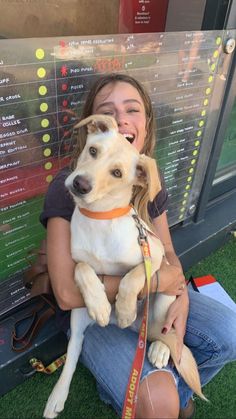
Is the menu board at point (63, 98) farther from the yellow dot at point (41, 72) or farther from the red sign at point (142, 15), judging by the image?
the red sign at point (142, 15)

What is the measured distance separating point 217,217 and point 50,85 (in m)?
1.78

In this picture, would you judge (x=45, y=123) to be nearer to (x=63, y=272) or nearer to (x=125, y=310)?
(x=63, y=272)

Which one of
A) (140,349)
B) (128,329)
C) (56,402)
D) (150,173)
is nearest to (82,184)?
(150,173)

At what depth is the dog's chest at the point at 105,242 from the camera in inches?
52.8

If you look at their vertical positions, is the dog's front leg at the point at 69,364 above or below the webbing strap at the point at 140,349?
below

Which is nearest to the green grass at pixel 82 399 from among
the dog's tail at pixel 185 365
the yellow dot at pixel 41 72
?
the dog's tail at pixel 185 365

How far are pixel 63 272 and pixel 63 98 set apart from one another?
73cm

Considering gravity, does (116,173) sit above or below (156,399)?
above

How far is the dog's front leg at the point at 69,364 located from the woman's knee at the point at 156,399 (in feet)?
1.00

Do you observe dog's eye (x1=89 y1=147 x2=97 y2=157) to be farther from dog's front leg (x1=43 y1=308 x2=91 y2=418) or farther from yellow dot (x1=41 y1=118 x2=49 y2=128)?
dog's front leg (x1=43 y1=308 x2=91 y2=418)

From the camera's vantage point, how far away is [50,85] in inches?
62.4

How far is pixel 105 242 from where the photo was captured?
4.44 feet

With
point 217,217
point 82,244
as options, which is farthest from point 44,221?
point 217,217

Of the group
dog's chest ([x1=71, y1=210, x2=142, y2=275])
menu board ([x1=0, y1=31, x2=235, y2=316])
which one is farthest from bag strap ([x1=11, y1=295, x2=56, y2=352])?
dog's chest ([x1=71, y1=210, x2=142, y2=275])
